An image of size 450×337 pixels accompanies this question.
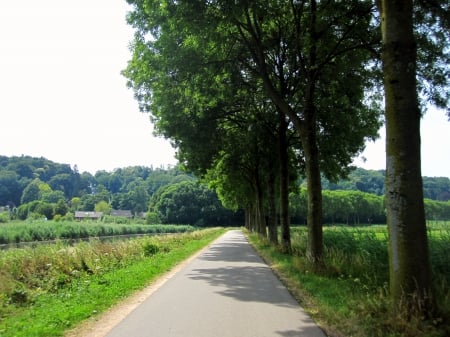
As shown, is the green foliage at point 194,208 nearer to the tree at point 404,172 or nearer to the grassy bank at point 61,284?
the grassy bank at point 61,284

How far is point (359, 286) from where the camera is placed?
9.60 m

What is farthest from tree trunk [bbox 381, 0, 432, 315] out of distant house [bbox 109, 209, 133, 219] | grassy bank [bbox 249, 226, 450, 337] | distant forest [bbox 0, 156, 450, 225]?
distant house [bbox 109, 209, 133, 219]

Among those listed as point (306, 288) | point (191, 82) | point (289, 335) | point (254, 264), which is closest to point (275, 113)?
point (191, 82)

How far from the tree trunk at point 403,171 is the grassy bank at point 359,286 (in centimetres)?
40

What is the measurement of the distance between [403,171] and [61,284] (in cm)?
958

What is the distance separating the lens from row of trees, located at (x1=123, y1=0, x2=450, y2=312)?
668 centimetres

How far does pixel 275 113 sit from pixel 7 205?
483 feet

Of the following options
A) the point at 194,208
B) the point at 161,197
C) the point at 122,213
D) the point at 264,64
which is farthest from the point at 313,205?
the point at 122,213

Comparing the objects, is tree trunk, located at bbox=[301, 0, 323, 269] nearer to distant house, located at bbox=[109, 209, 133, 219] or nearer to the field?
the field

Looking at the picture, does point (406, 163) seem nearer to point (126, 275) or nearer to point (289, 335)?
point (289, 335)

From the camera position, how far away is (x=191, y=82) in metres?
16.6

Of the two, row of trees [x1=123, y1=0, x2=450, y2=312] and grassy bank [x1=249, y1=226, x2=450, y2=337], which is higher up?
row of trees [x1=123, y1=0, x2=450, y2=312]

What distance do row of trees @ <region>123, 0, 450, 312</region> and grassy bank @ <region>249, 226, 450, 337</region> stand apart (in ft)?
1.57

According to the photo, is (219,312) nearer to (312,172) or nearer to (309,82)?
(312,172)
